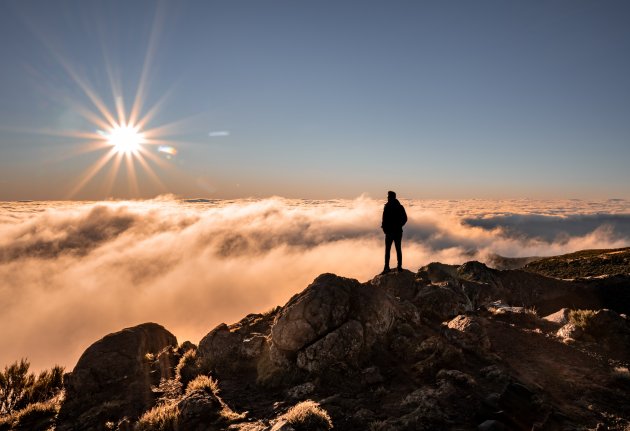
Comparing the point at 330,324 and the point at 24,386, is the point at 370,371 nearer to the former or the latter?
the point at 330,324

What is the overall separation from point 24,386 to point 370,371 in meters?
15.3

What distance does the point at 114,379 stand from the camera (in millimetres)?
12281

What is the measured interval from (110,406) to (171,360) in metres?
3.95

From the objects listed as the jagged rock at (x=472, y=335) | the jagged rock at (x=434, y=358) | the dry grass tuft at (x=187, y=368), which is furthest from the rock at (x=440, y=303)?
the dry grass tuft at (x=187, y=368)

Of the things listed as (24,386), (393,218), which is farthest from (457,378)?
(24,386)

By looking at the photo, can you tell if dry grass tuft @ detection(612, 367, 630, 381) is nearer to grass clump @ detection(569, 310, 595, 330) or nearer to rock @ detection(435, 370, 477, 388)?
grass clump @ detection(569, 310, 595, 330)

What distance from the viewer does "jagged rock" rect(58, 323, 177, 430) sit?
10148 millimetres

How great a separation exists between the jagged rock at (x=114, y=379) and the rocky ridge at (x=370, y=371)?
0.14ft

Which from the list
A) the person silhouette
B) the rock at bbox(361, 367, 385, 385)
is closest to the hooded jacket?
the person silhouette

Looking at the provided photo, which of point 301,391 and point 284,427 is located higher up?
point 284,427

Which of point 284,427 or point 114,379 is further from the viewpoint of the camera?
point 114,379

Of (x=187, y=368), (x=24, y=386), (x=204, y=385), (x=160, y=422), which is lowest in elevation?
(x=24, y=386)

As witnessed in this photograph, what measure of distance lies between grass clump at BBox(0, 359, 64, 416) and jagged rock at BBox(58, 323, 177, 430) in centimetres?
204

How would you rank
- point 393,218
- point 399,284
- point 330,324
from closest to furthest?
point 330,324 → point 393,218 → point 399,284
